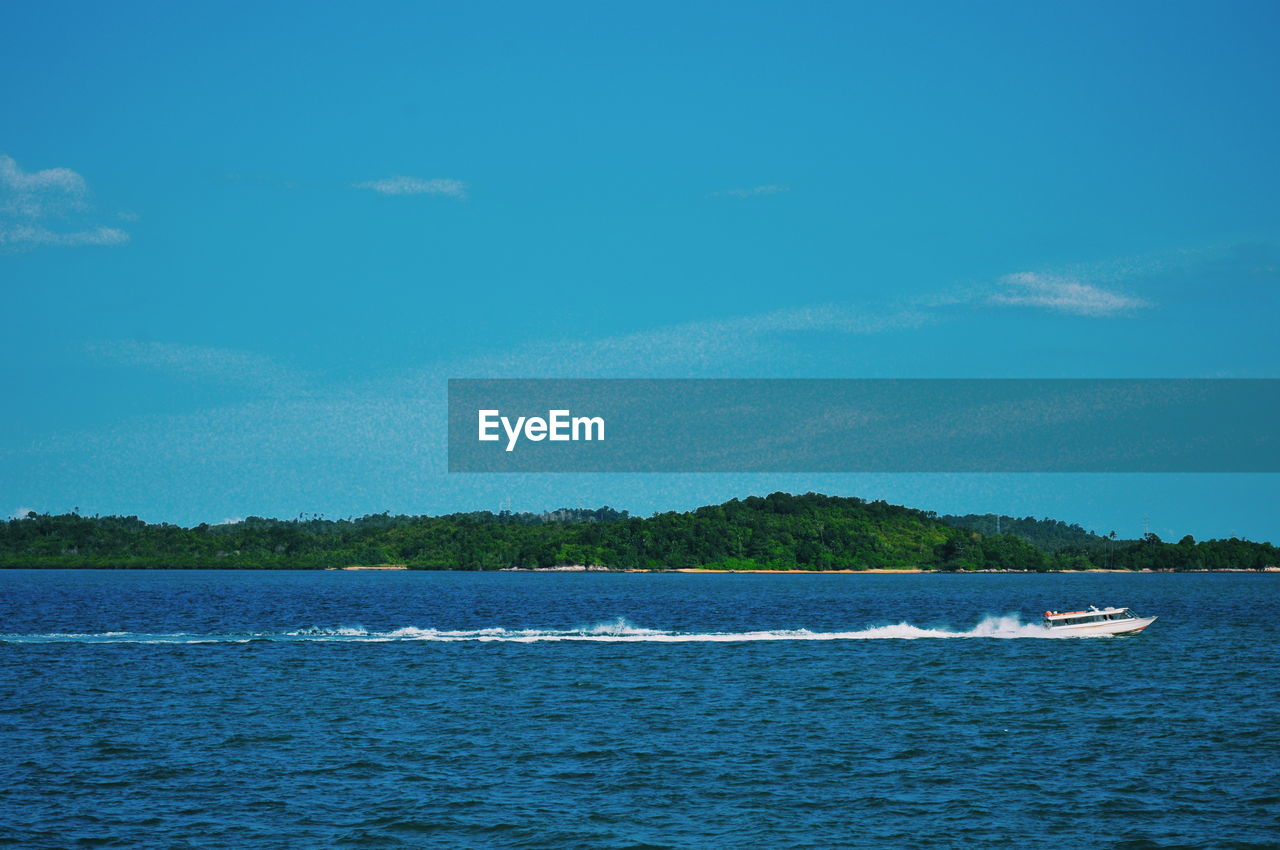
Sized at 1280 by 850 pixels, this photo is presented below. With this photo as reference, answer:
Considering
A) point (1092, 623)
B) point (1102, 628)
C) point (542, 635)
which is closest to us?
point (1092, 623)

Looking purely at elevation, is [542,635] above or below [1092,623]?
below

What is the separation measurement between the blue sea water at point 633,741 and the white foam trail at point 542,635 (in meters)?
0.96

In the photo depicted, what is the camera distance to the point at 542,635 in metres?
102

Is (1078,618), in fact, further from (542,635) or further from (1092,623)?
(542,635)

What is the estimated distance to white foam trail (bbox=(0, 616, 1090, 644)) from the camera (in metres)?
95.9

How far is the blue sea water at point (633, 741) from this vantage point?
35812 mm

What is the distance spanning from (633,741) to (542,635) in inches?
2089

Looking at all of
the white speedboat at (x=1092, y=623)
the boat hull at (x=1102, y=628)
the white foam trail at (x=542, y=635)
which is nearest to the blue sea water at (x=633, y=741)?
the white foam trail at (x=542, y=635)

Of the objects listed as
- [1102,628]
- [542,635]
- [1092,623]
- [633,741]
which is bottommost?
[633,741]

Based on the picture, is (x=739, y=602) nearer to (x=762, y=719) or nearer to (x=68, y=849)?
(x=762, y=719)

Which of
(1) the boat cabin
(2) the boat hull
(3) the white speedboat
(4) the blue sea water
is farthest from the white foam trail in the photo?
(1) the boat cabin

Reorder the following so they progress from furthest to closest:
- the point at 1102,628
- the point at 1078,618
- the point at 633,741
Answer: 1. the point at 1078,618
2. the point at 1102,628
3. the point at 633,741

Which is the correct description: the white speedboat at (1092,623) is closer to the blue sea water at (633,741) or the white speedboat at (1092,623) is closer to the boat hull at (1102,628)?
the boat hull at (1102,628)

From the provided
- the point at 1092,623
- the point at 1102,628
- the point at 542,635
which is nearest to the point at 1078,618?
the point at 1092,623
